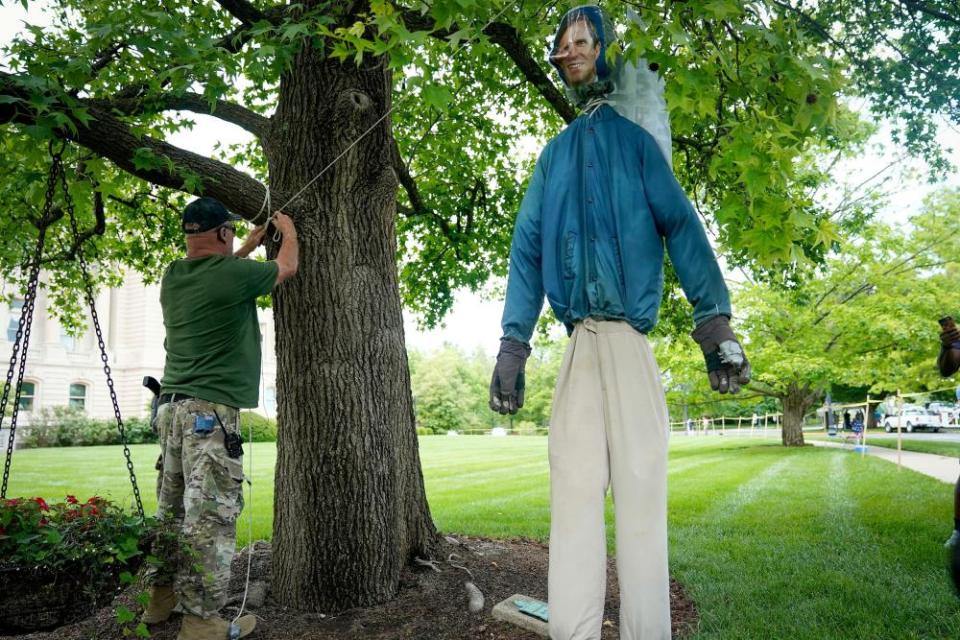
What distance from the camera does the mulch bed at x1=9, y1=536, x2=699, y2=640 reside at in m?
3.99

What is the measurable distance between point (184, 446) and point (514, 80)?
272 inches

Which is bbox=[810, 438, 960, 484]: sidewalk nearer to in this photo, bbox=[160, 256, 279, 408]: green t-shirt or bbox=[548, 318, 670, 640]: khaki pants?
bbox=[548, 318, 670, 640]: khaki pants

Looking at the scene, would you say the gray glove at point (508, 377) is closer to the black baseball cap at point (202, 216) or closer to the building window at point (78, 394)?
the black baseball cap at point (202, 216)

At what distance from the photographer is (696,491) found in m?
11.1

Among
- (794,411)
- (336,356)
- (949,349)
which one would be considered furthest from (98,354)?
(949,349)

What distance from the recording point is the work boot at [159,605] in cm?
418

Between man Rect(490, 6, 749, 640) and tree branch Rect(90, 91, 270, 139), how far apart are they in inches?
113

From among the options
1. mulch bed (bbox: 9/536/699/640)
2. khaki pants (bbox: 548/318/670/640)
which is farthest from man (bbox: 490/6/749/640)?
mulch bed (bbox: 9/536/699/640)

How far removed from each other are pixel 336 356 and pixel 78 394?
4464 cm

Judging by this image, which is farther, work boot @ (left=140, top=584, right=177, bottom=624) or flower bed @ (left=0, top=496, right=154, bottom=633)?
work boot @ (left=140, top=584, right=177, bottom=624)

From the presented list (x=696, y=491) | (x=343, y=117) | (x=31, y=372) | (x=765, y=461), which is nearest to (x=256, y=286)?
(x=343, y=117)

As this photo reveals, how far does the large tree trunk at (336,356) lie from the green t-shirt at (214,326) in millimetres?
554

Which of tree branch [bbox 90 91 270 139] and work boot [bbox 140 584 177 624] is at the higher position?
tree branch [bbox 90 91 270 139]

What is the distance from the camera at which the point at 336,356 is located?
4457mm
